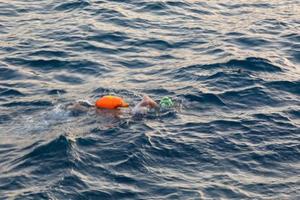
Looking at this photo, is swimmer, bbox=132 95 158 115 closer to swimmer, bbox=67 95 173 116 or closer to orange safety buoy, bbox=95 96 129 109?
swimmer, bbox=67 95 173 116

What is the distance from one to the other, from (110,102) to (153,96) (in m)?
1.45

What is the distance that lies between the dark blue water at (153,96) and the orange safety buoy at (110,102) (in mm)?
211

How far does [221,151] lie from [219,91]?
2947 millimetres

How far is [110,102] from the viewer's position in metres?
13.3

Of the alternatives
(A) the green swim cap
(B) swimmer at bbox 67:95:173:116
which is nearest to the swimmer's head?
(B) swimmer at bbox 67:95:173:116

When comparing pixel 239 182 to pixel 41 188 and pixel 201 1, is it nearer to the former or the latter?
pixel 41 188

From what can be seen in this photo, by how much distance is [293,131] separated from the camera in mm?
12766

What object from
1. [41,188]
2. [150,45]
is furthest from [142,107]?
[150,45]

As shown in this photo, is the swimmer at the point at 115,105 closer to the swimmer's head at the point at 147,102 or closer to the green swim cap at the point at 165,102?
the swimmer's head at the point at 147,102

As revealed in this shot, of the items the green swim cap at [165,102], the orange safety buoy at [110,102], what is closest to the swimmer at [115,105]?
the orange safety buoy at [110,102]

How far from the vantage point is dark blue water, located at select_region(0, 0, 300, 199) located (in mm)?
10906

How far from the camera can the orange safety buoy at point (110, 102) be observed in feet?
43.7

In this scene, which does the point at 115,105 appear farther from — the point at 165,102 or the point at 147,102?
the point at 165,102

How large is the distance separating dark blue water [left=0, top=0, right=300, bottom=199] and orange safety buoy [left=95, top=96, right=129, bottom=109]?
21cm
